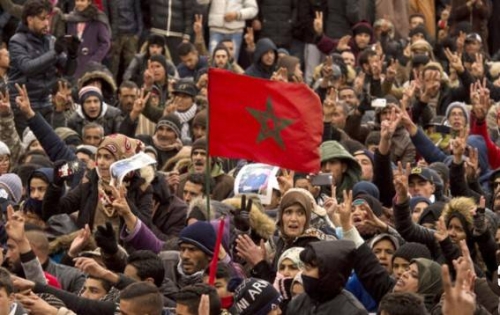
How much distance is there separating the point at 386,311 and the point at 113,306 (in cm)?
216

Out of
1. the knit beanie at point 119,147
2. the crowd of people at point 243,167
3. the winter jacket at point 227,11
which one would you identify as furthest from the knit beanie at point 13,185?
the winter jacket at point 227,11

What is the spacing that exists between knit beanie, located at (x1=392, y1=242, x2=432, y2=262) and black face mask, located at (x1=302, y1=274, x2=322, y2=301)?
1.67 metres

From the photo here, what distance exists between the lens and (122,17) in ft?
82.8

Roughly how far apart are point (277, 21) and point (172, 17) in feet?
5.13

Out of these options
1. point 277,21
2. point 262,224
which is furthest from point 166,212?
point 277,21

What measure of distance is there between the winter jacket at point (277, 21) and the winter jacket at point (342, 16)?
48 centimetres

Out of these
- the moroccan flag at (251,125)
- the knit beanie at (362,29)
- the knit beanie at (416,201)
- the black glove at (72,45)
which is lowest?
the knit beanie at (416,201)

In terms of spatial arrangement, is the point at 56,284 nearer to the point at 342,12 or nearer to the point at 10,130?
the point at 10,130

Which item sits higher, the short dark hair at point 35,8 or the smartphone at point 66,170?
the short dark hair at point 35,8

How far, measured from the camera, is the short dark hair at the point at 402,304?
12086mm

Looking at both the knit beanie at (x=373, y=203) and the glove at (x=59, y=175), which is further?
the glove at (x=59, y=175)

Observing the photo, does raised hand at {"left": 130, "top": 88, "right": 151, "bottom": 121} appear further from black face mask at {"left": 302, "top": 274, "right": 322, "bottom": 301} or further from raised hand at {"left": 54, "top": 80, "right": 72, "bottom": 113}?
black face mask at {"left": 302, "top": 274, "right": 322, "bottom": 301}

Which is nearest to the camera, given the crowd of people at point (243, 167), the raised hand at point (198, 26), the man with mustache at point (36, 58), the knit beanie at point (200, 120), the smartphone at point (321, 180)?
the crowd of people at point (243, 167)

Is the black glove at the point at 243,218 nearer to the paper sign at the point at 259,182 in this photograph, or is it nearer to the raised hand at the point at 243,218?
the raised hand at the point at 243,218
